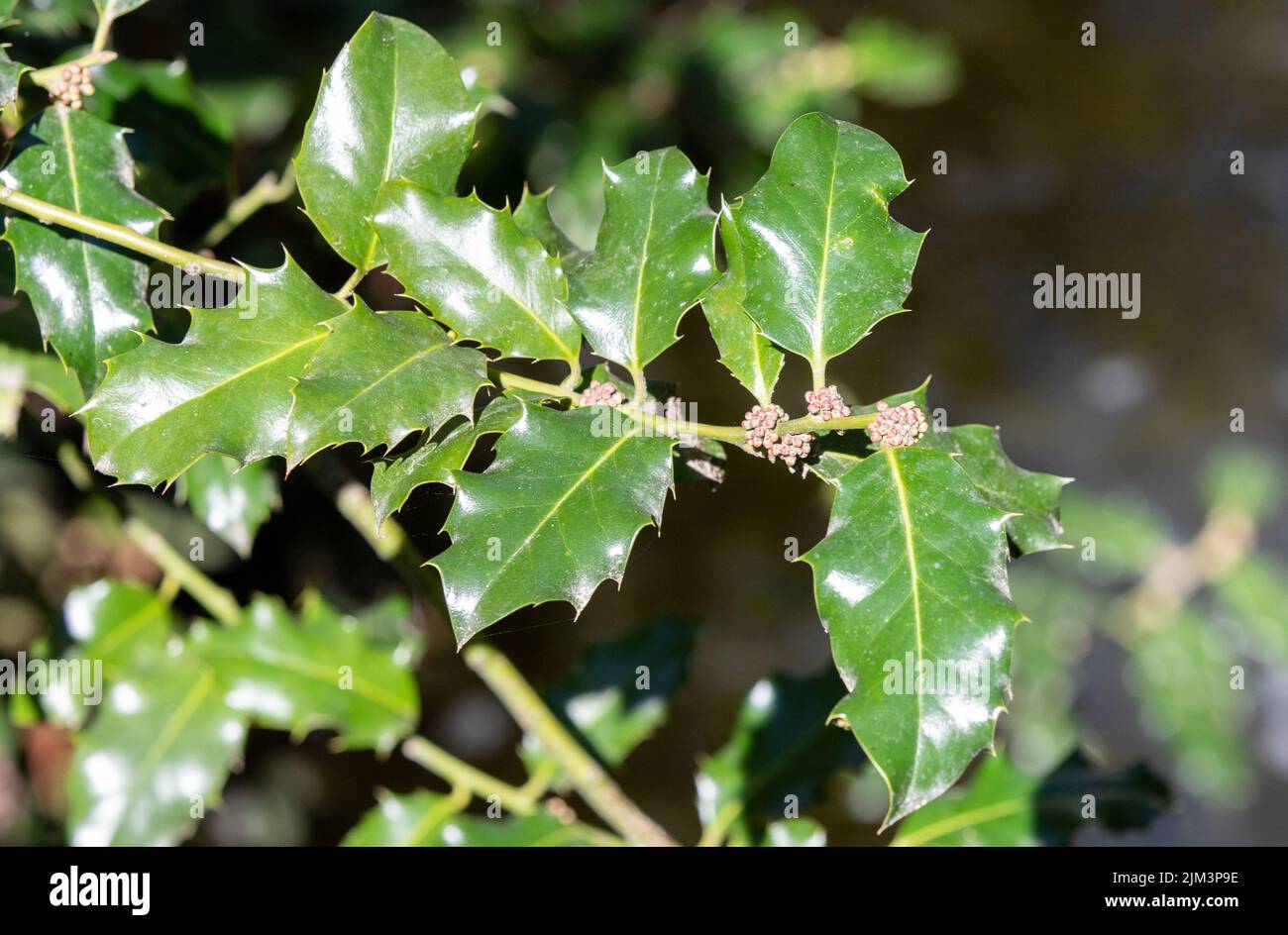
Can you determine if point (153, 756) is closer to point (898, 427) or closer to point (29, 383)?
point (29, 383)

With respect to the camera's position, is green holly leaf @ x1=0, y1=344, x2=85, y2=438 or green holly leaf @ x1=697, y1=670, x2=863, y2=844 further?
green holly leaf @ x1=697, y1=670, x2=863, y2=844

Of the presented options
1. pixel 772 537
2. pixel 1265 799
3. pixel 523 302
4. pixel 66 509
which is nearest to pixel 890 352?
pixel 772 537

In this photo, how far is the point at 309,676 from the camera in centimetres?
114

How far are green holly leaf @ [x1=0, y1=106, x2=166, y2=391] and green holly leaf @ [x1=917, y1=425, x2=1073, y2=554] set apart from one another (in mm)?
540

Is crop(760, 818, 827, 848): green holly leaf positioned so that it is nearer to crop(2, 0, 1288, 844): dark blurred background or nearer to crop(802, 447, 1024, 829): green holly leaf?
crop(802, 447, 1024, 829): green holly leaf

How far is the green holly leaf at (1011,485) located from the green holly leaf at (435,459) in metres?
0.27

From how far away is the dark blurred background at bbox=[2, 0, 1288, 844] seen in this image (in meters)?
1.95

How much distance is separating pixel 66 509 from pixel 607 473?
933 mm

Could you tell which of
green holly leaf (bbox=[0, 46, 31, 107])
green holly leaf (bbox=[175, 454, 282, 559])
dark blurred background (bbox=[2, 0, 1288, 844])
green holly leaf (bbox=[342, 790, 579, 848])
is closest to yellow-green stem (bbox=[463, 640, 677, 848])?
green holly leaf (bbox=[342, 790, 579, 848])

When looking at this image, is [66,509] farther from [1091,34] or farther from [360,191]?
[1091,34]

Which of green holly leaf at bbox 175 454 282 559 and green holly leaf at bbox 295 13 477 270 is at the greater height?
green holly leaf at bbox 295 13 477 270

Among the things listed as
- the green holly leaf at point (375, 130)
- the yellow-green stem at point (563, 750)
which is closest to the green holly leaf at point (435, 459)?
the green holly leaf at point (375, 130)

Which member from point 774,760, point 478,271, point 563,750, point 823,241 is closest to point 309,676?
point 563,750

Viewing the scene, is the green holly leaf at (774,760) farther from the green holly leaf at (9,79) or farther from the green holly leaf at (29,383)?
the green holly leaf at (9,79)
